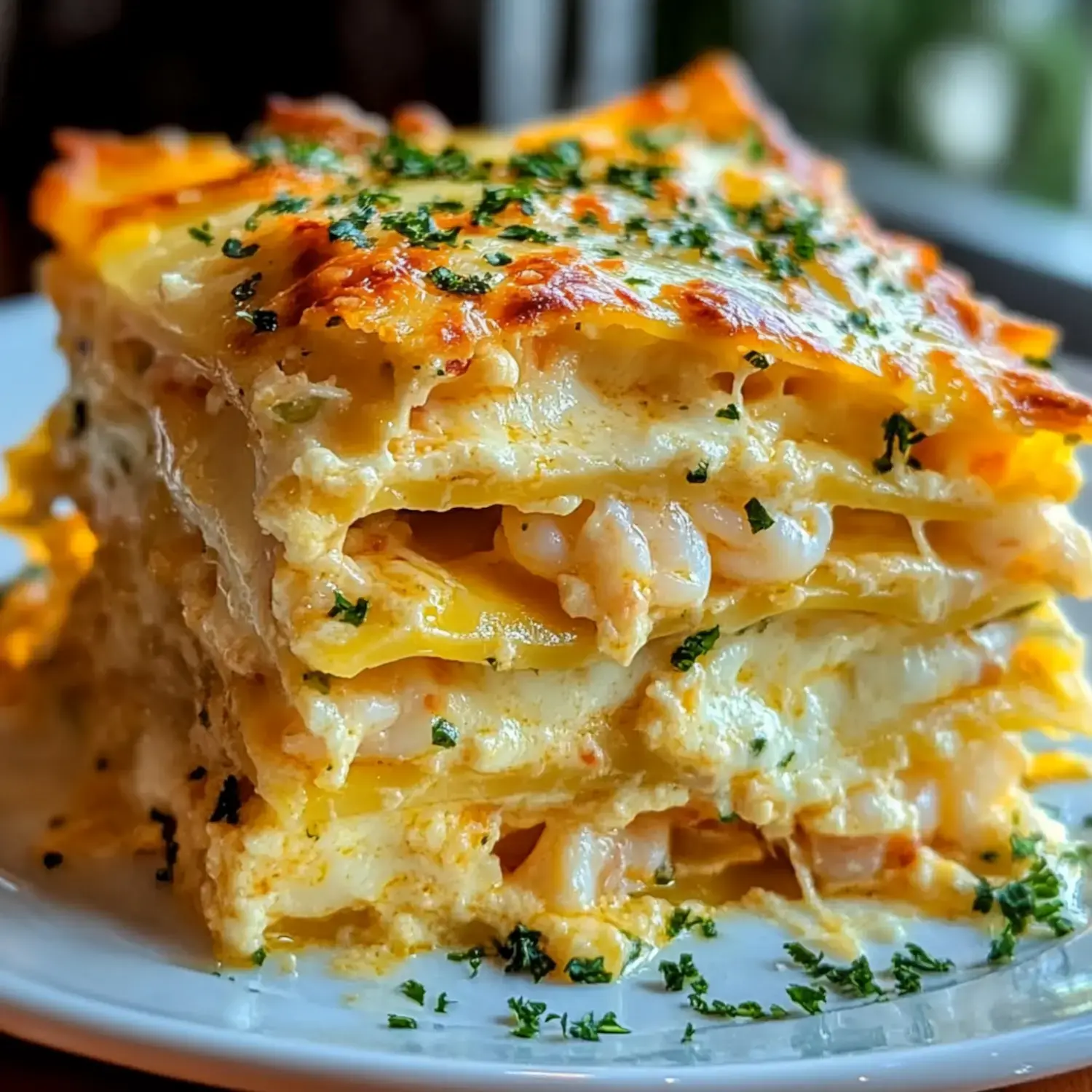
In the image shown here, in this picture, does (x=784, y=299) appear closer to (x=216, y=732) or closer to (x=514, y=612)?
(x=514, y=612)

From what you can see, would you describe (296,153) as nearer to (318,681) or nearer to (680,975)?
(318,681)

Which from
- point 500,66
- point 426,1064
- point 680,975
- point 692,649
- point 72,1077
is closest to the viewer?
point 426,1064

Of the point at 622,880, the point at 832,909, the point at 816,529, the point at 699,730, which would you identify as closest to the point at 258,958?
the point at 622,880

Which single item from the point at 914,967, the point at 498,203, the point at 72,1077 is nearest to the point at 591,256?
the point at 498,203

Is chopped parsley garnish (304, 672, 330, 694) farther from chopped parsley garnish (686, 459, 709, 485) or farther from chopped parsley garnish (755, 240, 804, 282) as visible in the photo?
chopped parsley garnish (755, 240, 804, 282)

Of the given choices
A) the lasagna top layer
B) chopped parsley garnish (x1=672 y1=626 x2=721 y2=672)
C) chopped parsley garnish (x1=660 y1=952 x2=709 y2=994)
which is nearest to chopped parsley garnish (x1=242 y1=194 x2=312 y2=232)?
the lasagna top layer
